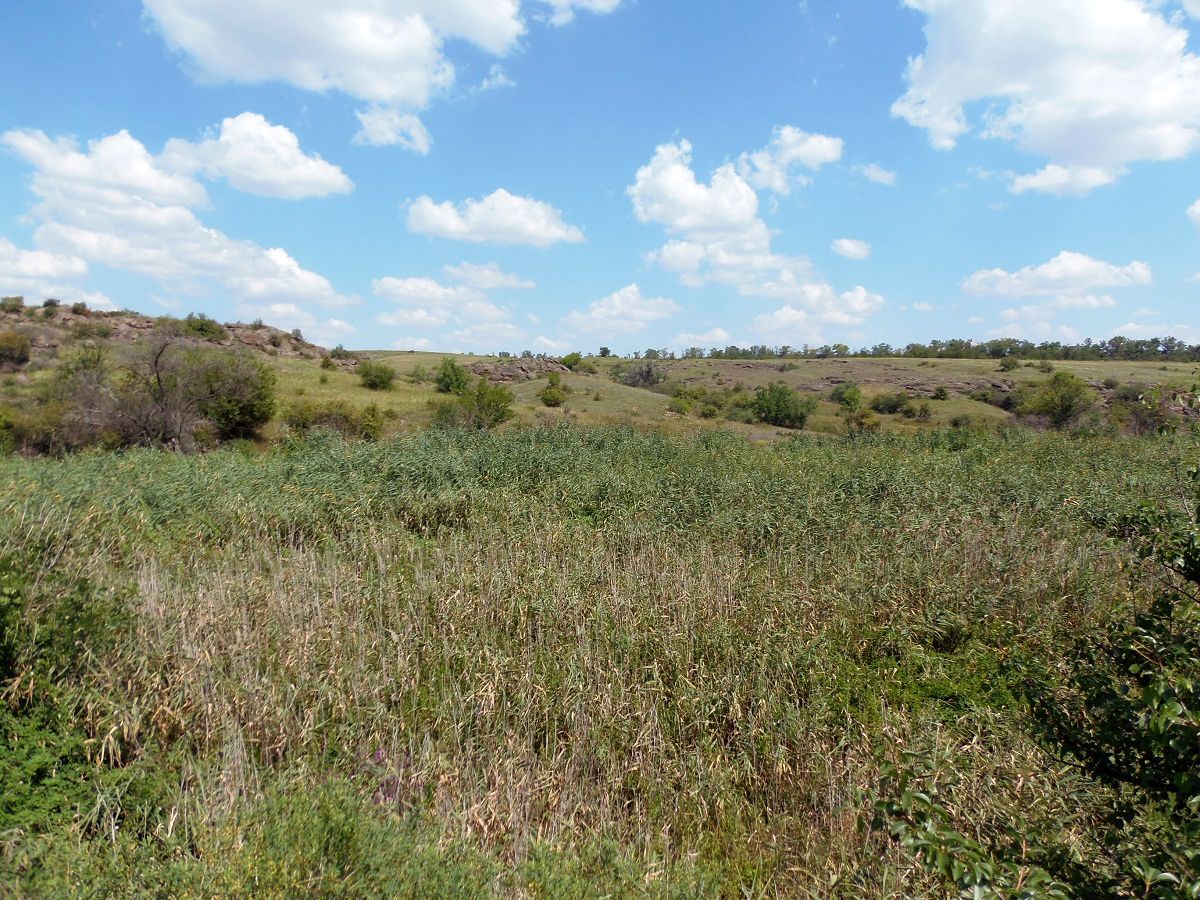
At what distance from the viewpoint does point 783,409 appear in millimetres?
34469

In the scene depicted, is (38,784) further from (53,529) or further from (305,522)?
(305,522)

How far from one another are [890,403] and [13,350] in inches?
1775

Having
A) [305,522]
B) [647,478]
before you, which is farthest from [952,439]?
[305,522]

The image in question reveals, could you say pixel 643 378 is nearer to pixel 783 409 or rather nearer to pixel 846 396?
pixel 846 396

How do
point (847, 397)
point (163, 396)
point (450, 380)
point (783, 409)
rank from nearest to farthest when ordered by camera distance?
point (163, 396)
point (783, 409)
point (450, 380)
point (847, 397)

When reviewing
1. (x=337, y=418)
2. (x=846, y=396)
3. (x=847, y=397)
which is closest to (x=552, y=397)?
(x=337, y=418)

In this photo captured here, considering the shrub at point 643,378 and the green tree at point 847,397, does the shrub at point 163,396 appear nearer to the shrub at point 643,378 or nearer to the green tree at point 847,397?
the green tree at point 847,397

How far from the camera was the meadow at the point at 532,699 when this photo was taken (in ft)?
8.91

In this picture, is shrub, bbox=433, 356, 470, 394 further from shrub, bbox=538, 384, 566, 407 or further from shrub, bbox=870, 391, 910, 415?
shrub, bbox=870, 391, 910, 415

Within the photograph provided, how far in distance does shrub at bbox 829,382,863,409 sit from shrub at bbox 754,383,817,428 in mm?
6153

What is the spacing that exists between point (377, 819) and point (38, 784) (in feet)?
5.69

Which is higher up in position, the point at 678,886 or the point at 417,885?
the point at 417,885

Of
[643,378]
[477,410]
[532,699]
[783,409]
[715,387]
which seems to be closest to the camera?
[532,699]

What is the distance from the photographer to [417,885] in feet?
8.08
